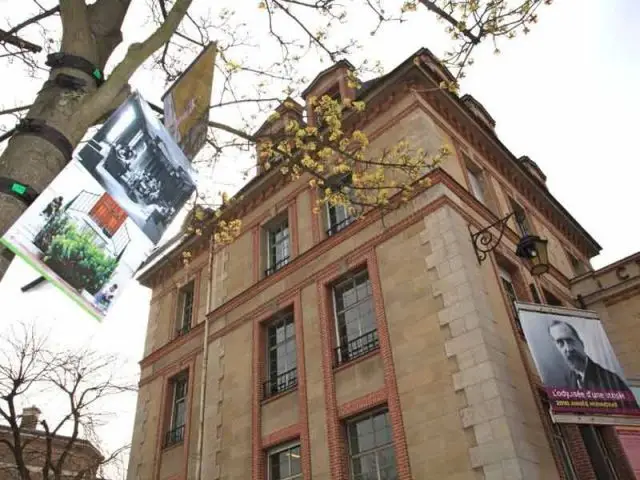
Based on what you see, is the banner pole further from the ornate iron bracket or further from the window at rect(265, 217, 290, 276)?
the ornate iron bracket

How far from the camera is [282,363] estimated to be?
13.5m

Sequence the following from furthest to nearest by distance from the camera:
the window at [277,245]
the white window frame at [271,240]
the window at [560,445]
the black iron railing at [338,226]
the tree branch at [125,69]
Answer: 1. the window at [277,245]
2. the white window frame at [271,240]
3. the black iron railing at [338,226]
4. the window at [560,445]
5. the tree branch at [125,69]

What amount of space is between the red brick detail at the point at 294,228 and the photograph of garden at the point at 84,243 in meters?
10.6

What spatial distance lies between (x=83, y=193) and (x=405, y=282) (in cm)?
854

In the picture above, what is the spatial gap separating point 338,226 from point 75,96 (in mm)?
10098

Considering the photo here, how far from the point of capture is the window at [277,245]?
15484 mm

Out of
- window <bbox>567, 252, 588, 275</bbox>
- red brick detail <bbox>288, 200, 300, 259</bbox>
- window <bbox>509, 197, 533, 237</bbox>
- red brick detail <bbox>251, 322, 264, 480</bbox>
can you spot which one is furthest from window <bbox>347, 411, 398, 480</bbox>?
window <bbox>567, 252, 588, 275</bbox>

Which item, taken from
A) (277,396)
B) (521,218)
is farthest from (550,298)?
(277,396)

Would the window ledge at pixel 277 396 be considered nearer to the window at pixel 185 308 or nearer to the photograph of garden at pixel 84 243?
the window at pixel 185 308

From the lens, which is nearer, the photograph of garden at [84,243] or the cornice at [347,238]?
the photograph of garden at [84,243]

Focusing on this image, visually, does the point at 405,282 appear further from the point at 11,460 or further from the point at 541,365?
the point at 11,460

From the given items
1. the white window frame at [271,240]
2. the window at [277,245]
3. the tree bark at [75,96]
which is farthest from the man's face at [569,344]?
the tree bark at [75,96]

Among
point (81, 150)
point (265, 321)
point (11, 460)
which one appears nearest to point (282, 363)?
point (265, 321)

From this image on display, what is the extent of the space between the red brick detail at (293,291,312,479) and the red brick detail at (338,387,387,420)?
3.28ft
